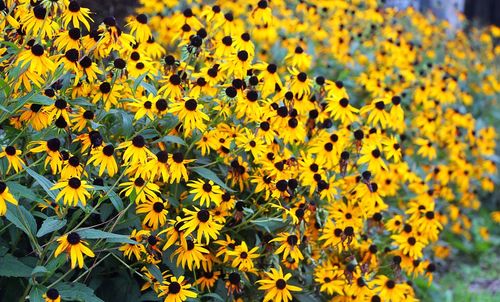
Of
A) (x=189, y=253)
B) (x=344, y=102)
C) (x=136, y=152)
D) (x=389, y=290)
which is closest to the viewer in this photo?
(x=136, y=152)

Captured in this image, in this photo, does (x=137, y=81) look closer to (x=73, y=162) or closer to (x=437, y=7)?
(x=73, y=162)

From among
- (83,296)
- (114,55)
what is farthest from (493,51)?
(83,296)

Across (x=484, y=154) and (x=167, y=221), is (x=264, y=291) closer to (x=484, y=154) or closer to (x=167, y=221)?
(x=167, y=221)

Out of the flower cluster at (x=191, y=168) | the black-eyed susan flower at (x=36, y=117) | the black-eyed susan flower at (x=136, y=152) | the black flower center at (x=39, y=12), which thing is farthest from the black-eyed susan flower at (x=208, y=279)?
the black flower center at (x=39, y=12)

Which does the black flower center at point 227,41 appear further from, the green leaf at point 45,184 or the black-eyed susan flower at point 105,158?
the green leaf at point 45,184

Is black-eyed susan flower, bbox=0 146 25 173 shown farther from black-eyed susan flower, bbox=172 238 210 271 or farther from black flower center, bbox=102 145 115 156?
black-eyed susan flower, bbox=172 238 210 271

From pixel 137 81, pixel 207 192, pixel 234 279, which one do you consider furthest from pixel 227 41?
pixel 234 279
